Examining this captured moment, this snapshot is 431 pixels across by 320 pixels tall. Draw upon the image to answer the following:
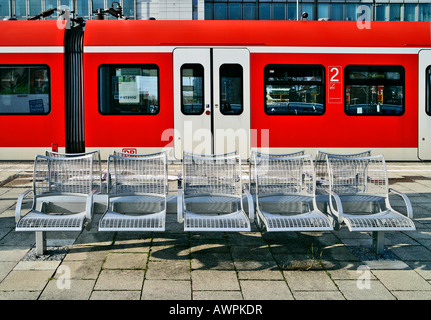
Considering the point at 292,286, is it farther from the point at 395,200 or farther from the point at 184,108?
the point at 184,108

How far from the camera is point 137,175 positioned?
554 centimetres

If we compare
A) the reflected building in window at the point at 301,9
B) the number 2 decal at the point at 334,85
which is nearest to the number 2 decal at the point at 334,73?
the number 2 decal at the point at 334,85

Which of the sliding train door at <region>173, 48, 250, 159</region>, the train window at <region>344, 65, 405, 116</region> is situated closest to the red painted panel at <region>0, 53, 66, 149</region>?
the sliding train door at <region>173, 48, 250, 159</region>

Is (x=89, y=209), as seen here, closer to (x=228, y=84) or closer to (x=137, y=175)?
(x=137, y=175)

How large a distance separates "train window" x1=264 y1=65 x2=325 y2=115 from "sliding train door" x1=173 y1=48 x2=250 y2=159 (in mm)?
540

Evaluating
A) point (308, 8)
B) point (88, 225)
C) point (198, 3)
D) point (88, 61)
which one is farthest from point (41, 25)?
point (308, 8)

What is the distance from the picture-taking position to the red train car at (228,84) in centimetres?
1111

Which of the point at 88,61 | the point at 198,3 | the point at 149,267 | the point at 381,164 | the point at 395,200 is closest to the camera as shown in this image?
the point at 149,267

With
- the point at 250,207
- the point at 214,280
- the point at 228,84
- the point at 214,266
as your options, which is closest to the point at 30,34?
the point at 228,84

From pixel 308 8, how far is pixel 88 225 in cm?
3094

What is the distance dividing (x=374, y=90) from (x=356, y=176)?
21.1 feet

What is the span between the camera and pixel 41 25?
1117 cm

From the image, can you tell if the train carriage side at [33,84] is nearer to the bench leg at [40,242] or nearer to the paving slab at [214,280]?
the bench leg at [40,242]

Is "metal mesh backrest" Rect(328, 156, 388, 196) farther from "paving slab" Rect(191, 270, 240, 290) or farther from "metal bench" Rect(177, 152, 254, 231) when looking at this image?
"paving slab" Rect(191, 270, 240, 290)
